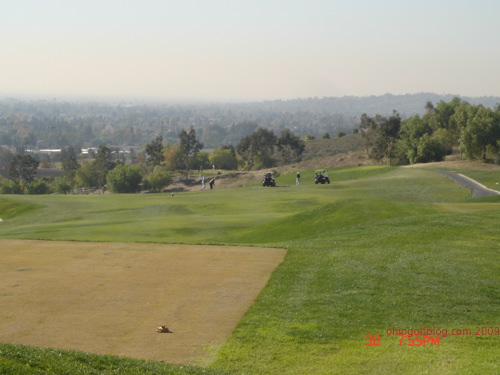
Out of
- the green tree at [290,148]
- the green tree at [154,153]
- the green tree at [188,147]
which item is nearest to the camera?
the green tree at [154,153]

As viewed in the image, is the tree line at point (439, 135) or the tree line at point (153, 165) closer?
the tree line at point (439, 135)

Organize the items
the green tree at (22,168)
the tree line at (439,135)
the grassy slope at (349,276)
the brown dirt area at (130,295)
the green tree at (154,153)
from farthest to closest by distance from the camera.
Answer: the green tree at (154,153) < the green tree at (22,168) < the tree line at (439,135) < the brown dirt area at (130,295) < the grassy slope at (349,276)

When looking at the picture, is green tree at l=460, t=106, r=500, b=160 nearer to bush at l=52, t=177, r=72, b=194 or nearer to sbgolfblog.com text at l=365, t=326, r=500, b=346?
sbgolfblog.com text at l=365, t=326, r=500, b=346

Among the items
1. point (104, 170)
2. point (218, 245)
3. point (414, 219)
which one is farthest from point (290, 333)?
point (104, 170)

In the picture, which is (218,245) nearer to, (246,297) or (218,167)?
Result: (246,297)

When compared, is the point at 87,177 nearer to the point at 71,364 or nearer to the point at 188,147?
the point at 188,147

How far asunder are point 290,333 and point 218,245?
1162 centimetres

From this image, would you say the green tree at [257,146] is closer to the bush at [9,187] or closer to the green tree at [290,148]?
the green tree at [290,148]

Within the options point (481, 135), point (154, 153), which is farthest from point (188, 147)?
point (481, 135)

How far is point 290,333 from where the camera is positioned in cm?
1508

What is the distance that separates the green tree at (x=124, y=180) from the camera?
122500 mm

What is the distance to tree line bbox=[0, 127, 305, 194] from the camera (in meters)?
128

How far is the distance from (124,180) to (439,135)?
57567 millimetres
